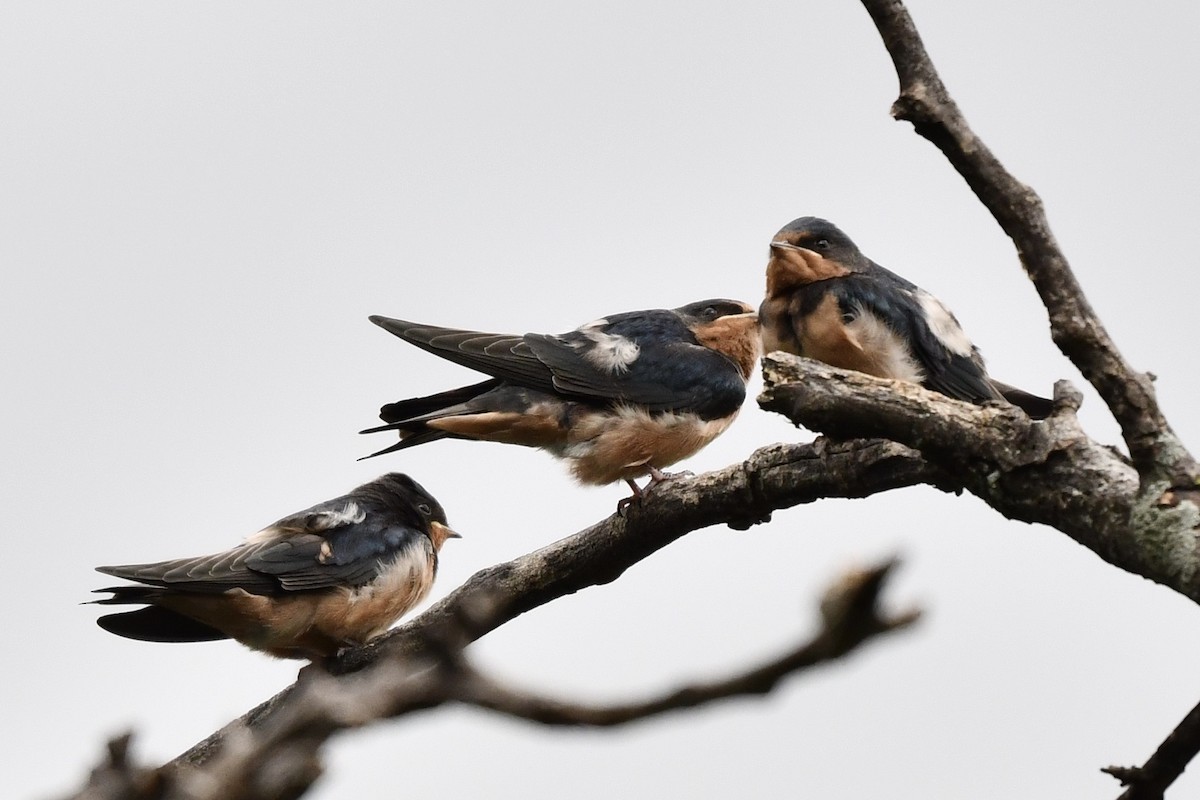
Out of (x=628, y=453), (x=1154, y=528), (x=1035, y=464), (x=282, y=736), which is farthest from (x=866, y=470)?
(x=282, y=736)

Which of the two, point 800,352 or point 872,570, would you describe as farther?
point 800,352

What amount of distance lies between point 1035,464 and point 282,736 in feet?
8.40

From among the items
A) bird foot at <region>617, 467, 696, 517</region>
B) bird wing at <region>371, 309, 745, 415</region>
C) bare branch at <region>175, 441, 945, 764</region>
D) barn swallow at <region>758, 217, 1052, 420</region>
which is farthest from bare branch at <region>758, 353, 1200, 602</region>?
bird wing at <region>371, 309, 745, 415</region>

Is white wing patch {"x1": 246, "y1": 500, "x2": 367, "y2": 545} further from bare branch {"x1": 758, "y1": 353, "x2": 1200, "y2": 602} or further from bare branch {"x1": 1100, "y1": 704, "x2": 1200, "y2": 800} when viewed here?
bare branch {"x1": 1100, "y1": 704, "x2": 1200, "y2": 800}

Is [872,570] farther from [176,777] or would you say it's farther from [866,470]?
[866,470]

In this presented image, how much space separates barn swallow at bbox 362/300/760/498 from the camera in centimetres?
681

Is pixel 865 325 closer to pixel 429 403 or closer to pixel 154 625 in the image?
pixel 429 403

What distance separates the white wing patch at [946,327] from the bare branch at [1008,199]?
2.59m

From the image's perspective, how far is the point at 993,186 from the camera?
371 centimetres

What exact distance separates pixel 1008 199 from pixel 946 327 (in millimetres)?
2729

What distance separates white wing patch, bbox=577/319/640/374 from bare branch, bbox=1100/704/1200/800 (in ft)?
13.0

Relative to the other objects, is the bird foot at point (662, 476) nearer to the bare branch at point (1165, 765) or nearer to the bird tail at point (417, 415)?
the bird tail at point (417, 415)

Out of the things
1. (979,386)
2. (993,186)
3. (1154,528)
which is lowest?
(1154,528)

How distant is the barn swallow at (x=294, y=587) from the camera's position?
6.96 meters
